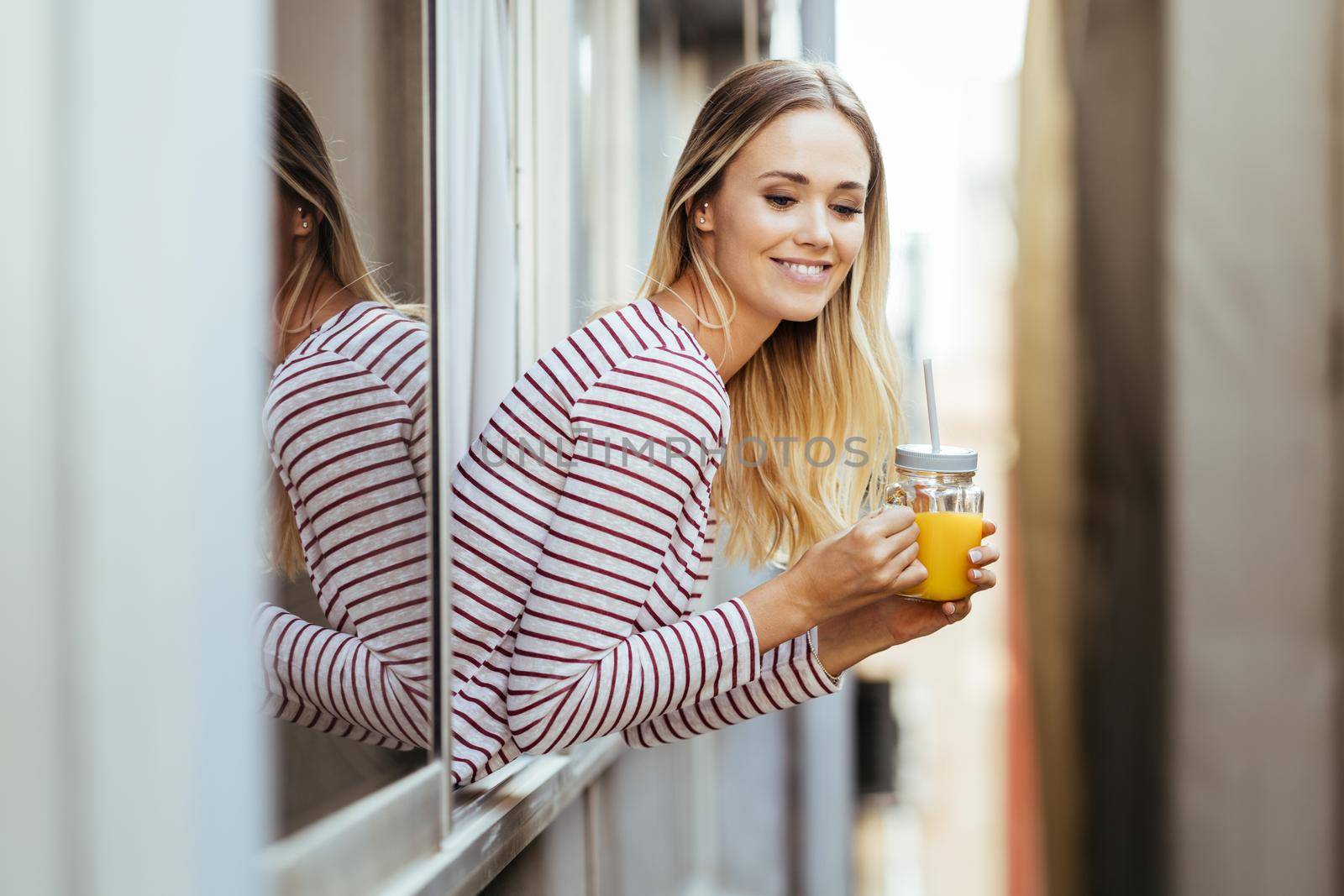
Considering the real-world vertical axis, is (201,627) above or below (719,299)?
below

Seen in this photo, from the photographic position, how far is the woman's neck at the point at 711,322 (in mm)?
600

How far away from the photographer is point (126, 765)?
349 millimetres

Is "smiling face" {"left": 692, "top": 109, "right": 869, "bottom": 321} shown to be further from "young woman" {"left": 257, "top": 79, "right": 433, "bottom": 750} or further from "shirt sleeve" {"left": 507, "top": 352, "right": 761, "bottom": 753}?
"young woman" {"left": 257, "top": 79, "right": 433, "bottom": 750}

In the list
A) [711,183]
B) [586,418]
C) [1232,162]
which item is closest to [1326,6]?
[1232,162]

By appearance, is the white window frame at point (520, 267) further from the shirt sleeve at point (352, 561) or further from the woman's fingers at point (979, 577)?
the woman's fingers at point (979, 577)

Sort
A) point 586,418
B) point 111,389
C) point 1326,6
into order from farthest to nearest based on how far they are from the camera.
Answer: point 1326,6 → point 586,418 → point 111,389

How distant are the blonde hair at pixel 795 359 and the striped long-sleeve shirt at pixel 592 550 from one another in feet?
0.15

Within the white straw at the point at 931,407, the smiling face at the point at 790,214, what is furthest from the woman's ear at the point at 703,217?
the white straw at the point at 931,407

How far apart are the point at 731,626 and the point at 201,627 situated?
303mm

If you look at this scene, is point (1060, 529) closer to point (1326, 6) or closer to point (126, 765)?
point (1326, 6)

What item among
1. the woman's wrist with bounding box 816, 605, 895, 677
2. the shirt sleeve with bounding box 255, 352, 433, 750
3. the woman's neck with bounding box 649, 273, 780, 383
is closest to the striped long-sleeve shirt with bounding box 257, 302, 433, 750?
the shirt sleeve with bounding box 255, 352, 433, 750

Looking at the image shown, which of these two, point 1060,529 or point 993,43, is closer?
point 993,43

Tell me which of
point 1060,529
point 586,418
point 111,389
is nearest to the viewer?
point 111,389

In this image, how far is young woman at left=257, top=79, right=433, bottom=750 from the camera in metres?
0.44
